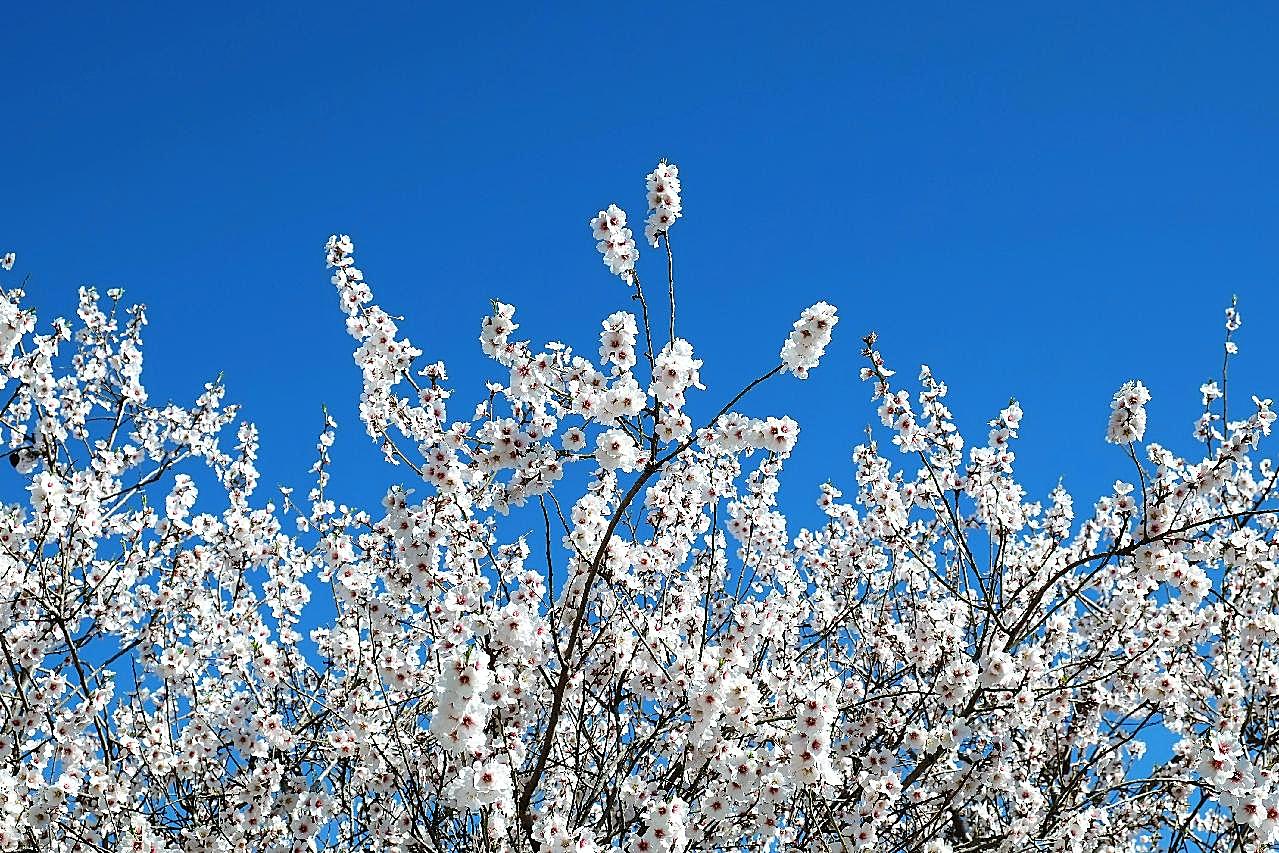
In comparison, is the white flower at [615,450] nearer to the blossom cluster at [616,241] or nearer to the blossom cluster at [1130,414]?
the blossom cluster at [616,241]

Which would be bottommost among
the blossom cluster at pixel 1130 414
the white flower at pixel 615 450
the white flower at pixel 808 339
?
the white flower at pixel 615 450

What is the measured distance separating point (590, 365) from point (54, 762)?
154 inches

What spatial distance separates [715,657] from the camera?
499 centimetres

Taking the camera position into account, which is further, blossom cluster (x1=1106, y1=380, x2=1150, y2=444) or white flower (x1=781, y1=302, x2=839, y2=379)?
blossom cluster (x1=1106, y1=380, x2=1150, y2=444)

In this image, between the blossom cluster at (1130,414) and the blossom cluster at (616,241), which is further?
the blossom cluster at (1130,414)

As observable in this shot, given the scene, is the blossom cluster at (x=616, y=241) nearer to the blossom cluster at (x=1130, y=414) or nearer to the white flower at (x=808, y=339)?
the white flower at (x=808, y=339)

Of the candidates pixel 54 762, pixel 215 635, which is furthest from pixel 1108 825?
pixel 54 762

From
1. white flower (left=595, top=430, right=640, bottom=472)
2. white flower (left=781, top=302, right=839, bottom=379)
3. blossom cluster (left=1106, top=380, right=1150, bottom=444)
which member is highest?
blossom cluster (left=1106, top=380, right=1150, bottom=444)

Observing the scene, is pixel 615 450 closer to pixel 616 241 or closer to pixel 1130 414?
pixel 616 241

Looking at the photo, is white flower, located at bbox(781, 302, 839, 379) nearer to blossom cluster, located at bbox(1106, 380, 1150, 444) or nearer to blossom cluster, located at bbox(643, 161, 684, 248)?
blossom cluster, located at bbox(643, 161, 684, 248)

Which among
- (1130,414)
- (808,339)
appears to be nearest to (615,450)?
(808,339)

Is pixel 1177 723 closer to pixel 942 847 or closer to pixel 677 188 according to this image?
pixel 942 847

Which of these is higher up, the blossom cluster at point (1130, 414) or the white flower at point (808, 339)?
the blossom cluster at point (1130, 414)

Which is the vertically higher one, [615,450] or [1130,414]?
[1130,414]
